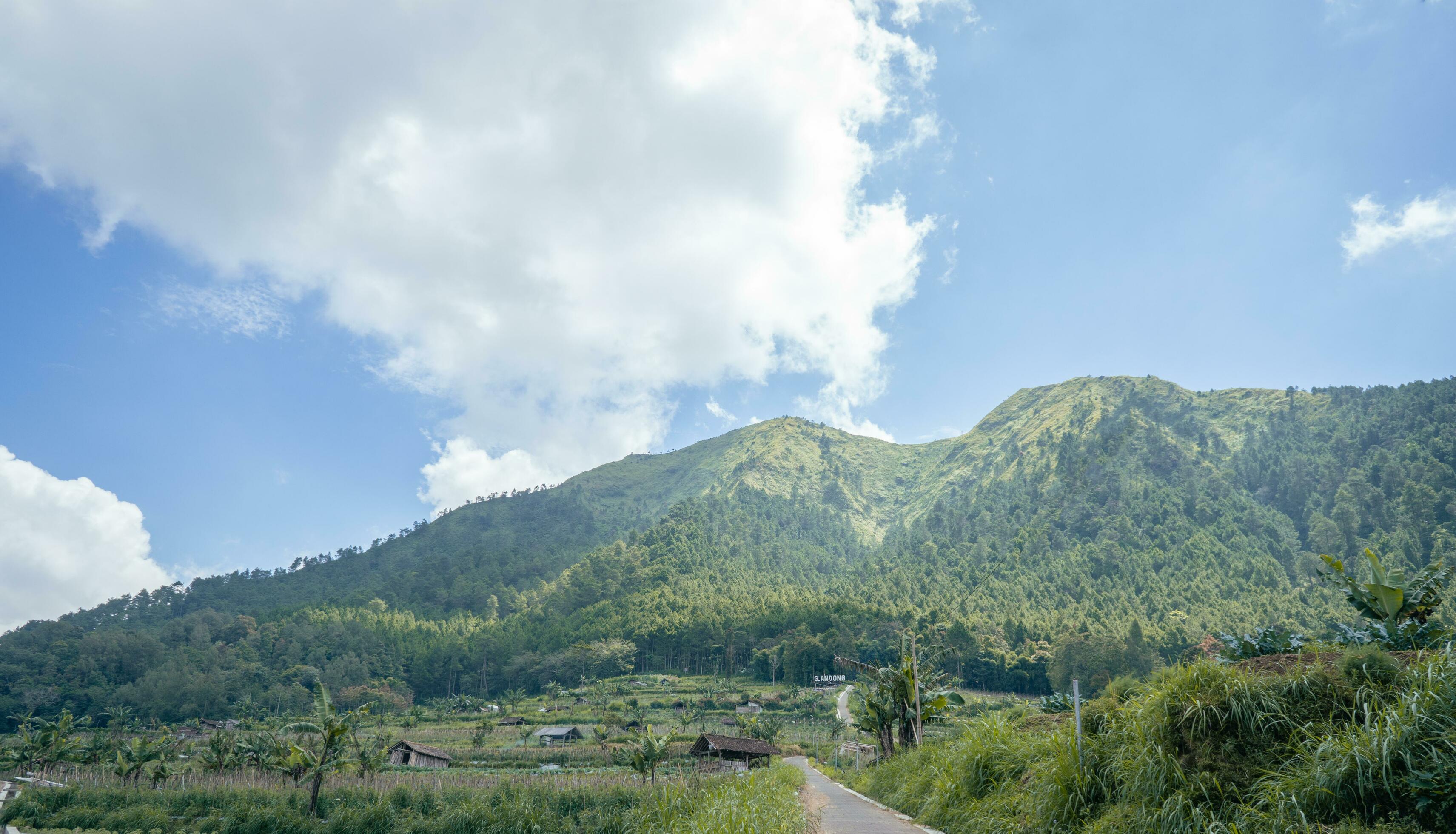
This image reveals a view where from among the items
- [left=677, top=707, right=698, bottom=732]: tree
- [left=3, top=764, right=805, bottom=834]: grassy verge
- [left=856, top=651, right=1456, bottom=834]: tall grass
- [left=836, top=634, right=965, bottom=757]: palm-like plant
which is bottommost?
[left=677, top=707, right=698, bottom=732]: tree

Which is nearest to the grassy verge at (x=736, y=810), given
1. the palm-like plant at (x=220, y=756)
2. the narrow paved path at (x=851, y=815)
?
the narrow paved path at (x=851, y=815)

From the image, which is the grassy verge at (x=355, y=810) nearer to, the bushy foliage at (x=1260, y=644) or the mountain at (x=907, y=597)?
the bushy foliage at (x=1260, y=644)

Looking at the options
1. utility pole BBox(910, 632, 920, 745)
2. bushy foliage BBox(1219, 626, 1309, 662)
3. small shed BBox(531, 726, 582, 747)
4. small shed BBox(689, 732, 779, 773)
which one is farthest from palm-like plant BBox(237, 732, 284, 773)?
bushy foliage BBox(1219, 626, 1309, 662)

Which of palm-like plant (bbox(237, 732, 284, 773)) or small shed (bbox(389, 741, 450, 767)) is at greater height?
palm-like plant (bbox(237, 732, 284, 773))

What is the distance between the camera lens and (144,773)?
46875 millimetres

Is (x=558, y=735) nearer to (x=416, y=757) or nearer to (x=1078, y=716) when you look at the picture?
(x=416, y=757)

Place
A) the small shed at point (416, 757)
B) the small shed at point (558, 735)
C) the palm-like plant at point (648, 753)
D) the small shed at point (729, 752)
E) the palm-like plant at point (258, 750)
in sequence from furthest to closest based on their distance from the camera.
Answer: the small shed at point (558, 735)
the small shed at point (416, 757)
the palm-like plant at point (258, 750)
the small shed at point (729, 752)
the palm-like plant at point (648, 753)

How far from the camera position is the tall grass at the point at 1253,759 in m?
5.95

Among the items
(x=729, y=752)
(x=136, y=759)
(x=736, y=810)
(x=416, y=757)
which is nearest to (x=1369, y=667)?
(x=736, y=810)

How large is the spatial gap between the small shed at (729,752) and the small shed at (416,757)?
25.0 metres

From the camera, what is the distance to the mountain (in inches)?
4129

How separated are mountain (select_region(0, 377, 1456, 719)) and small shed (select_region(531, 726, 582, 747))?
4328 centimetres

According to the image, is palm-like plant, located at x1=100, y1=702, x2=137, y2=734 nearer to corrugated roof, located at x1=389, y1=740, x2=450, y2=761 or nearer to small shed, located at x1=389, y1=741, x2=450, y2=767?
small shed, located at x1=389, y1=741, x2=450, y2=767

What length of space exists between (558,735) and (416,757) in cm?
1599
